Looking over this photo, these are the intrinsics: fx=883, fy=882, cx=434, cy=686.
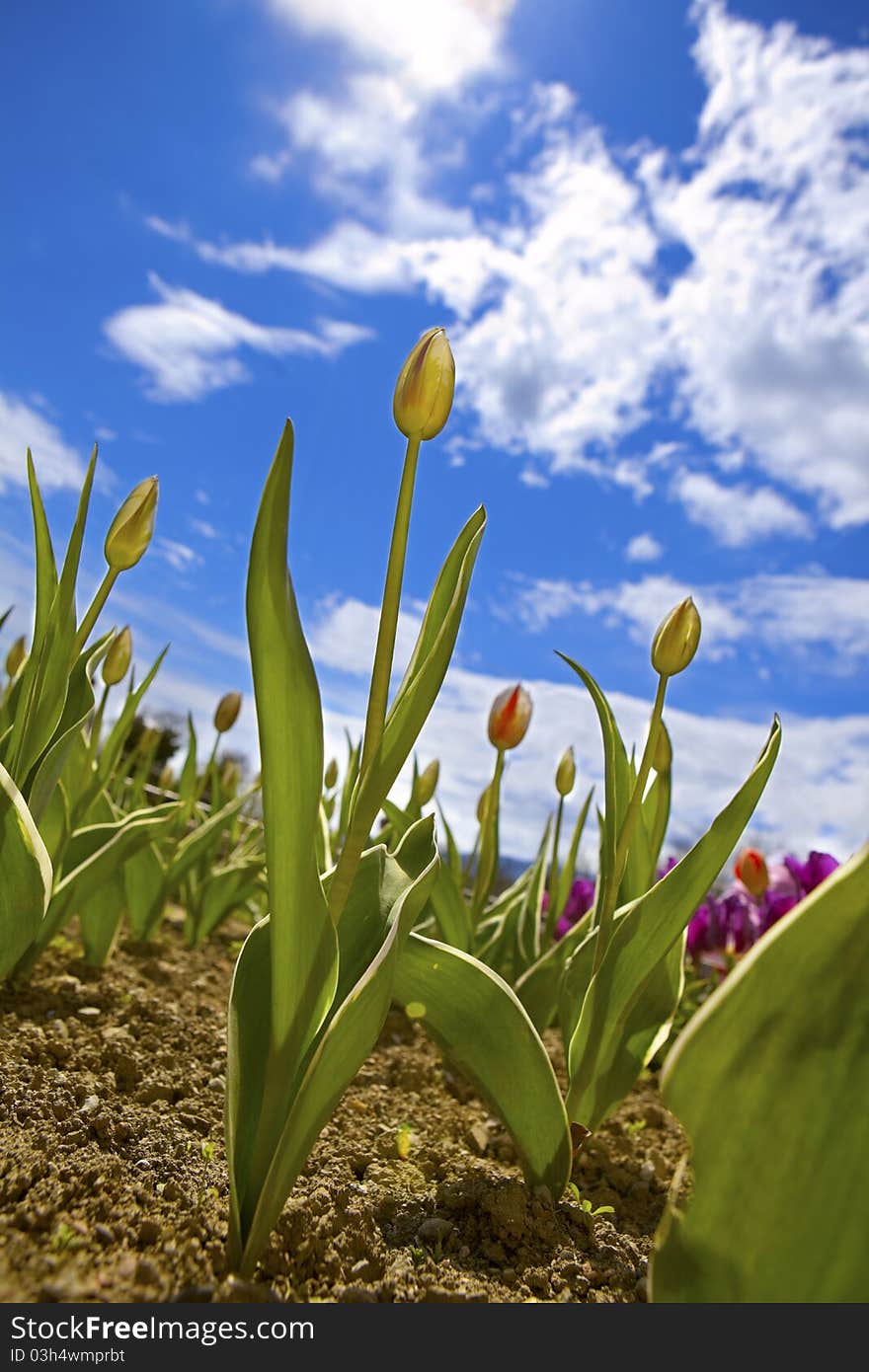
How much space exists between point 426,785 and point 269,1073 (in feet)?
4.62

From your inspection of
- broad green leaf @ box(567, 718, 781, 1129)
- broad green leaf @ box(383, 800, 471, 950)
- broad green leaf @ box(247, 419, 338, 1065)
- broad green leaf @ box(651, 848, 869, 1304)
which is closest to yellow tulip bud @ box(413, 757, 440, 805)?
broad green leaf @ box(383, 800, 471, 950)

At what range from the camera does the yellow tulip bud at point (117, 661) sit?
1824 mm

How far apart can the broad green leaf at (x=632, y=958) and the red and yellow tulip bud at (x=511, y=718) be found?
1.25 feet

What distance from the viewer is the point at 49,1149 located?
3.38 ft

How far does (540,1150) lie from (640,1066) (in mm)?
234

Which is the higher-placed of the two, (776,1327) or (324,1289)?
(776,1327)

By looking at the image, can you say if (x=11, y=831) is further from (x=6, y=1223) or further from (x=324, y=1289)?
(x=324, y=1289)

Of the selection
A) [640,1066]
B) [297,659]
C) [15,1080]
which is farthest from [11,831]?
[640,1066]

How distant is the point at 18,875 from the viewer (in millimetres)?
1273

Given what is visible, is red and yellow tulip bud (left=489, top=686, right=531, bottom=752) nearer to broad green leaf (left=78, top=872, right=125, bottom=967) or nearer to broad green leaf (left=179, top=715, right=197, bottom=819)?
broad green leaf (left=78, top=872, right=125, bottom=967)

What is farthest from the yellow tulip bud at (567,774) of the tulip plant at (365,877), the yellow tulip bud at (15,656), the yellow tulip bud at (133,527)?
the yellow tulip bud at (15,656)

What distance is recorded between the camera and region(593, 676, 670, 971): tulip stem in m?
1.11

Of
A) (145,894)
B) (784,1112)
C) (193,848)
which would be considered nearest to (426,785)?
(193,848)

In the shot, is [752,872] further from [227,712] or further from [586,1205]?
[227,712]
